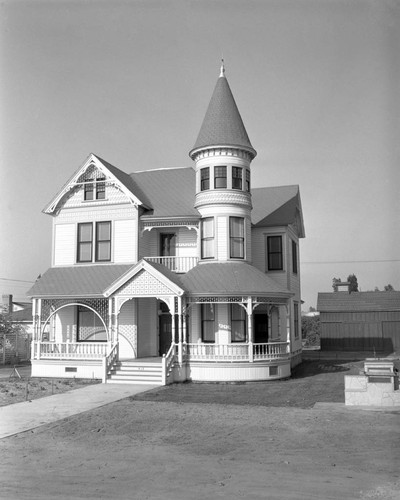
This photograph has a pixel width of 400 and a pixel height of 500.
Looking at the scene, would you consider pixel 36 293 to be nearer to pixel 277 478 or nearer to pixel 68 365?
pixel 68 365

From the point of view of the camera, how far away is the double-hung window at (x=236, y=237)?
24438 mm

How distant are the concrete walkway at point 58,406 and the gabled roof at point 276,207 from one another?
10.9 m

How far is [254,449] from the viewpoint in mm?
10578

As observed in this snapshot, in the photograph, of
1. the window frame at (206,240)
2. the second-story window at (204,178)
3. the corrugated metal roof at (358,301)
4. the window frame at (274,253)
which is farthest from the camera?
the corrugated metal roof at (358,301)

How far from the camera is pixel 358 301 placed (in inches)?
1523

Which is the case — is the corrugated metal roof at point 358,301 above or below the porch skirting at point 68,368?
above

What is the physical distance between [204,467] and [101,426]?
4.47 m

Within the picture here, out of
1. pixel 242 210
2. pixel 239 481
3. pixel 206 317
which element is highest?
pixel 242 210

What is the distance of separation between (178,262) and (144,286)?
11.5 feet

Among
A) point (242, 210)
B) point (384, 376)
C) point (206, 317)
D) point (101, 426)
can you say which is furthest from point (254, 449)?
point (242, 210)

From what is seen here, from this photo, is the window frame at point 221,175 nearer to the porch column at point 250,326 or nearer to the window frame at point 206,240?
the window frame at point 206,240

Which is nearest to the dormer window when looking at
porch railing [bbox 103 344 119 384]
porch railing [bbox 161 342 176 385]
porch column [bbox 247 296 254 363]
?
porch railing [bbox 103 344 119 384]

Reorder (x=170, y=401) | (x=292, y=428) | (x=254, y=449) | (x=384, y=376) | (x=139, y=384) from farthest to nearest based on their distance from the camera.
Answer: (x=139, y=384)
(x=170, y=401)
(x=384, y=376)
(x=292, y=428)
(x=254, y=449)

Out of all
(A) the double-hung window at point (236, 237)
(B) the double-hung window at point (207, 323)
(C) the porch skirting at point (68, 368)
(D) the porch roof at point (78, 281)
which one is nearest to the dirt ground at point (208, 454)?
(C) the porch skirting at point (68, 368)
